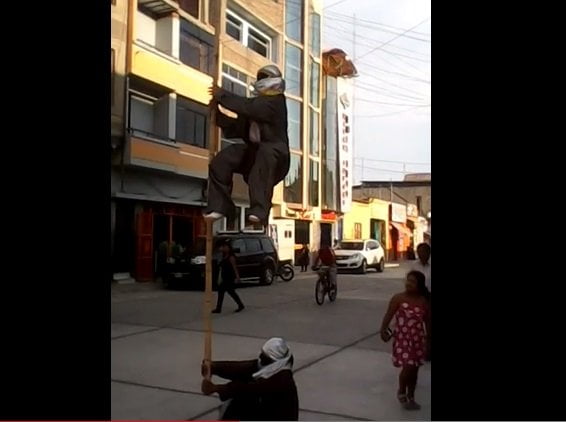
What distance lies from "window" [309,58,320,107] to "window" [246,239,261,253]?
0.58 meters

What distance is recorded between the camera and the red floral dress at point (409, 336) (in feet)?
7.15

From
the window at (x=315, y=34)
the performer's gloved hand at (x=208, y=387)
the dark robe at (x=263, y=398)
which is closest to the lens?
the dark robe at (x=263, y=398)

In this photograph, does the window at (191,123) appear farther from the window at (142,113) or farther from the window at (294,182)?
the window at (294,182)

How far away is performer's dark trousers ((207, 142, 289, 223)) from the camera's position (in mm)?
1831

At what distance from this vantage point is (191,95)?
6.56 feet

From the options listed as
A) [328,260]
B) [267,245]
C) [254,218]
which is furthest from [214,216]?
[328,260]

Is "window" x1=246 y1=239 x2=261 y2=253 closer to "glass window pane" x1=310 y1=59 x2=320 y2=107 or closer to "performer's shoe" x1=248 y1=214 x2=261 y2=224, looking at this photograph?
"performer's shoe" x1=248 y1=214 x2=261 y2=224

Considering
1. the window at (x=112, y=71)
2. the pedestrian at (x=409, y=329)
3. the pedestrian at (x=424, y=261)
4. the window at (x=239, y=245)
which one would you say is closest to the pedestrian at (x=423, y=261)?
the pedestrian at (x=424, y=261)

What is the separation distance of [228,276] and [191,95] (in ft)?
2.75

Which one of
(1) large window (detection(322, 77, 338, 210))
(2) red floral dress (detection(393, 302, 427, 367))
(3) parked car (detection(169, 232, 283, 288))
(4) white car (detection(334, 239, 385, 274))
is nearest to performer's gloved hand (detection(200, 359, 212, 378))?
(3) parked car (detection(169, 232, 283, 288))

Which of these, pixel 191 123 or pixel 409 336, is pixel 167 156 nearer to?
pixel 191 123

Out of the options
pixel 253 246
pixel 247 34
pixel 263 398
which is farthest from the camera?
pixel 253 246

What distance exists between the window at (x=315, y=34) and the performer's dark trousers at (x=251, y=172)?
44 cm
